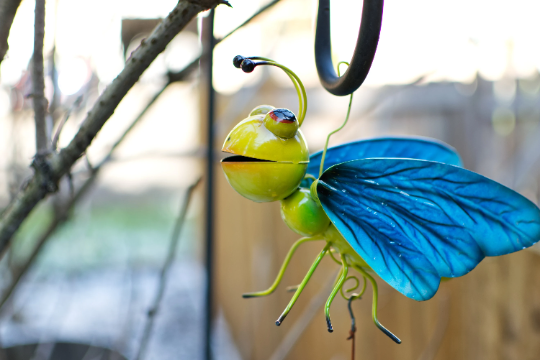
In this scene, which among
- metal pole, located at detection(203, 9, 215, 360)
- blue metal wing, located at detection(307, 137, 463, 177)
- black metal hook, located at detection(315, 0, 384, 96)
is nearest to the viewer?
black metal hook, located at detection(315, 0, 384, 96)

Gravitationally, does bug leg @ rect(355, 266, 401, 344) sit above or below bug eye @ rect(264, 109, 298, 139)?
below

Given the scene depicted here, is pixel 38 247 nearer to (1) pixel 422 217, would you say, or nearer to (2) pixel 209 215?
(2) pixel 209 215

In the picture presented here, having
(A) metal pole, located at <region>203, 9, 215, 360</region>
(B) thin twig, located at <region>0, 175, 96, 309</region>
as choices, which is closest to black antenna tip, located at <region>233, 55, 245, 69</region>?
(A) metal pole, located at <region>203, 9, 215, 360</region>

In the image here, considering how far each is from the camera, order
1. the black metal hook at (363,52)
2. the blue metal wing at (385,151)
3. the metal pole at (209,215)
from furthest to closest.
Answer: the metal pole at (209,215) < the blue metal wing at (385,151) < the black metal hook at (363,52)

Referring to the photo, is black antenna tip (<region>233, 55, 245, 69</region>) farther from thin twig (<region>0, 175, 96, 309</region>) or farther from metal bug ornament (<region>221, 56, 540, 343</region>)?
thin twig (<region>0, 175, 96, 309</region>)

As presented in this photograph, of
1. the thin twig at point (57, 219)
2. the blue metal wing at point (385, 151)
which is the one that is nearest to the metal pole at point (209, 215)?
the thin twig at point (57, 219)

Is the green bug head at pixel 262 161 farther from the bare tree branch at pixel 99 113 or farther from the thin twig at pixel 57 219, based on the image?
the thin twig at pixel 57 219

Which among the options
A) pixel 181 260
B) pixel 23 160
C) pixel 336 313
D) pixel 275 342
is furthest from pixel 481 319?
pixel 181 260

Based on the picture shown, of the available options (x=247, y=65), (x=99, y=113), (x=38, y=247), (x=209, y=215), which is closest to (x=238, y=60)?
(x=247, y=65)
